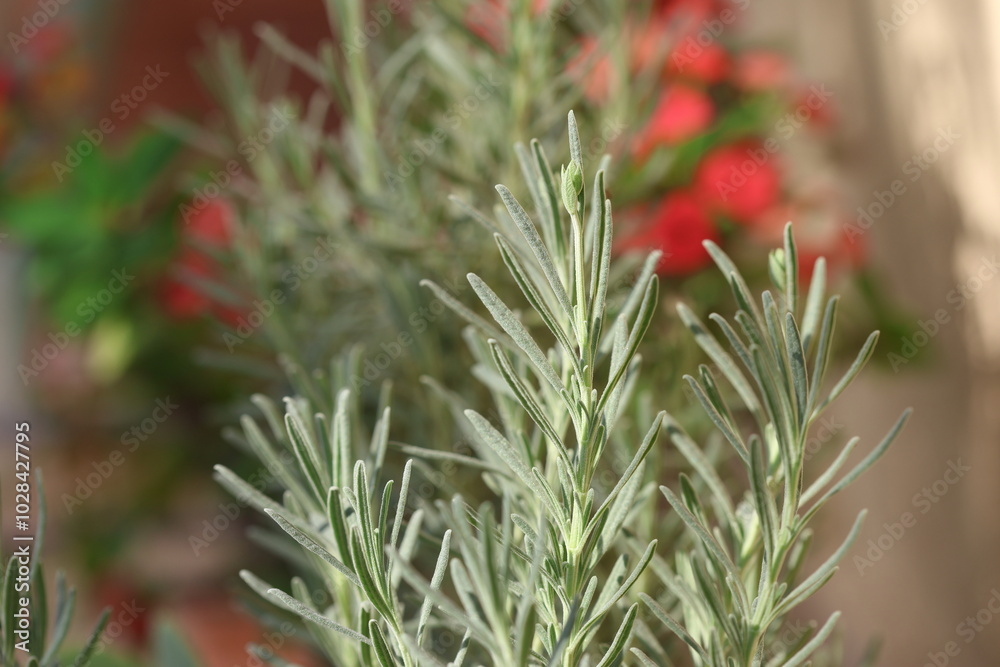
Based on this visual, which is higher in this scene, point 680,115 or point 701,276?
point 680,115

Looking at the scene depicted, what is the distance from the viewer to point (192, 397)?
2.50 ft

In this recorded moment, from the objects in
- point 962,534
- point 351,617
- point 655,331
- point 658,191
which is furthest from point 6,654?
point 962,534

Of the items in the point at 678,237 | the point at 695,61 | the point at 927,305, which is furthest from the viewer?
the point at 927,305

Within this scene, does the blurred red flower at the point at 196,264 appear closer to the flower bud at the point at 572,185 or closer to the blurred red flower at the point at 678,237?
the blurred red flower at the point at 678,237

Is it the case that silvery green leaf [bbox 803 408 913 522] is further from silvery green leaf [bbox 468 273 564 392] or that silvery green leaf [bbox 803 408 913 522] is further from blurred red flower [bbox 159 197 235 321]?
blurred red flower [bbox 159 197 235 321]

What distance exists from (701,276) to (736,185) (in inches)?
2.9

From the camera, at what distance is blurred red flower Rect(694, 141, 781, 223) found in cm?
54

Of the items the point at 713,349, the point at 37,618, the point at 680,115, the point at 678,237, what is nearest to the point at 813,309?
the point at 713,349

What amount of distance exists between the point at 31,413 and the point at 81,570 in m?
0.16

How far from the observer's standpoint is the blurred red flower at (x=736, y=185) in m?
0.54

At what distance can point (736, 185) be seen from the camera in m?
0.55

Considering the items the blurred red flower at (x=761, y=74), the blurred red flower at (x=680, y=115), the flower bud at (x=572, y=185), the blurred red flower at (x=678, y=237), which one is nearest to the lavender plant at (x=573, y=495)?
A: the flower bud at (x=572, y=185)

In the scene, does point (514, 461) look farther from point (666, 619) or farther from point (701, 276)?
point (701, 276)

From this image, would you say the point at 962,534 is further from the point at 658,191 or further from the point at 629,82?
the point at 629,82
